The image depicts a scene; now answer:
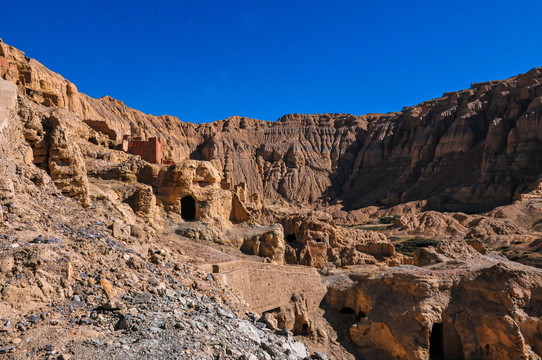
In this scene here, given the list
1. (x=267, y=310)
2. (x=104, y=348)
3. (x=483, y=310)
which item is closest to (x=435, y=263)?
(x=483, y=310)

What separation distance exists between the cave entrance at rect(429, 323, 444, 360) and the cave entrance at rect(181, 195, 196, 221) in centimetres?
1298

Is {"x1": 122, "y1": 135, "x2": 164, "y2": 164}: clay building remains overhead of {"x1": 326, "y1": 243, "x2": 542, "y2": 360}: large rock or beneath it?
overhead

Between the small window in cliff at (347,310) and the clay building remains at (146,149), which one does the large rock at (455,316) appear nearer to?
the small window in cliff at (347,310)

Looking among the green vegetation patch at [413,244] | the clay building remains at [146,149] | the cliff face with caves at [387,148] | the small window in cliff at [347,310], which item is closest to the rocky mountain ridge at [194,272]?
the small window in cliff at [347,310]

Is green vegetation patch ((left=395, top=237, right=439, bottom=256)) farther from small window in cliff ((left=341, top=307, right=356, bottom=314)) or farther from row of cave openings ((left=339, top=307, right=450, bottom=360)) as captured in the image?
row of cave openings ((left=339, top=307, right=450, bottom=360))

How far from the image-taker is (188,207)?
2498cm

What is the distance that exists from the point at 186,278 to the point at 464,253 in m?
16.5

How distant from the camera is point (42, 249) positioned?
8164 mm

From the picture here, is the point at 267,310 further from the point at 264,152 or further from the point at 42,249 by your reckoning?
the point at 264,152

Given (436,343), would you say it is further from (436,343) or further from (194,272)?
(194,272)

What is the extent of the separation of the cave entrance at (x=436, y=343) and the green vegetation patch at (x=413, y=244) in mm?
28679

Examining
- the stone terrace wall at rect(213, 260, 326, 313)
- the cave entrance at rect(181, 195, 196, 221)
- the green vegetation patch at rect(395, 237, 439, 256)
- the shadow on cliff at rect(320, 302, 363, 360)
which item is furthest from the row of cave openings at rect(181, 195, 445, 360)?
the green vegetation patch at rect(395, 237, 439, 256)

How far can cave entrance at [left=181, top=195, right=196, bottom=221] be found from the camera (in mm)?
24578

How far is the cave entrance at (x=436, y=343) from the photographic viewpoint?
1762 centimetres
